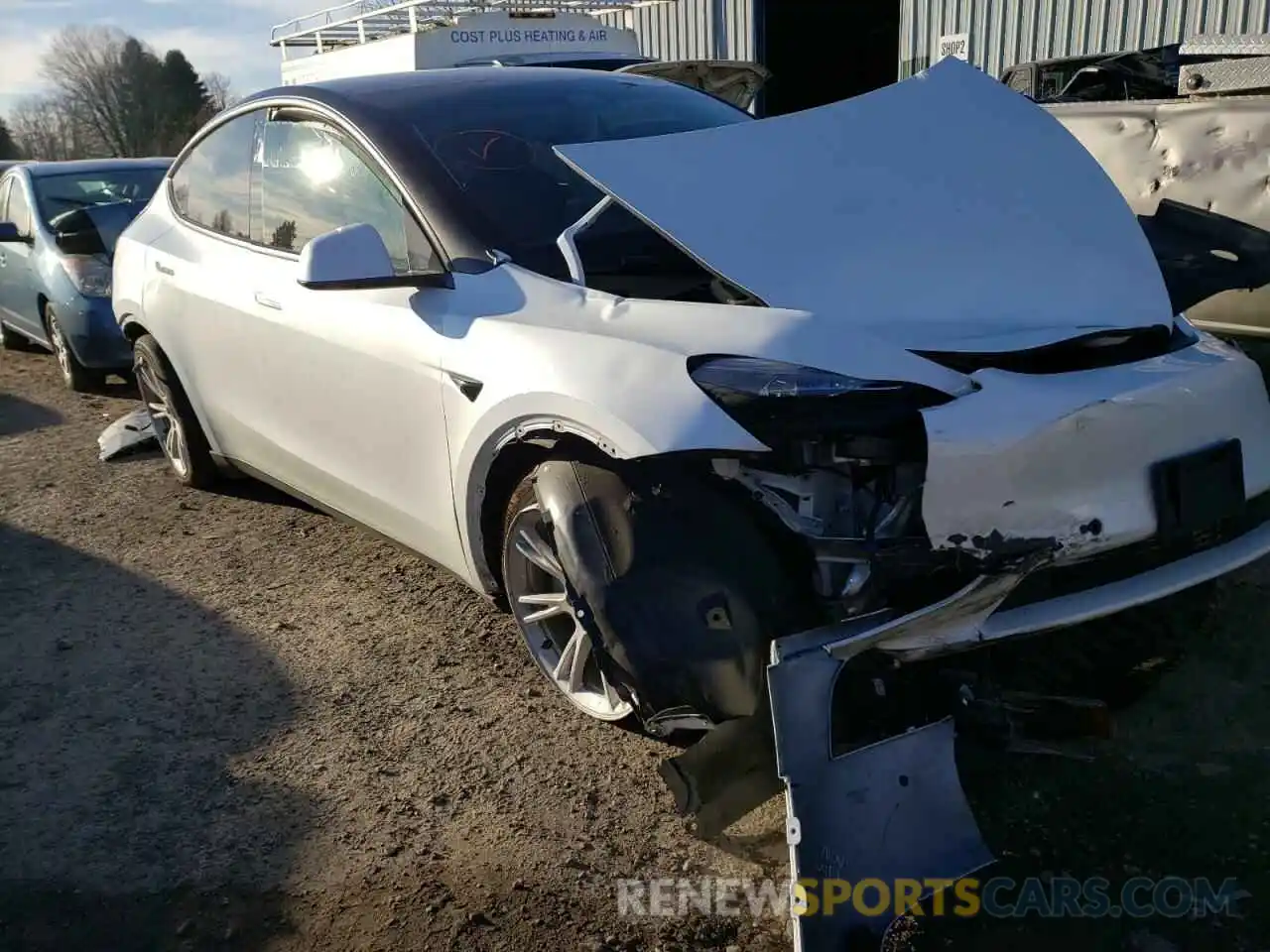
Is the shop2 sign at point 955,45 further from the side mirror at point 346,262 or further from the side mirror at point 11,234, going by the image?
the side mirror at point 346,262

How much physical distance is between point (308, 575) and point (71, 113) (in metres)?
55.0

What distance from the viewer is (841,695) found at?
2.40 meters

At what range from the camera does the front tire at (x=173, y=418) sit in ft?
15.3

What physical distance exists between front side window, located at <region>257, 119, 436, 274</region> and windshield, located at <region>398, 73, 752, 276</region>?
19 cm

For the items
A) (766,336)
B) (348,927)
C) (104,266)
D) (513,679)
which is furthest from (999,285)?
(104,266)

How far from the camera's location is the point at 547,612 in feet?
9.46

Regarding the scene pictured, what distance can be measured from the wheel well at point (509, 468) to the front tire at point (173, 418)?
2.24m

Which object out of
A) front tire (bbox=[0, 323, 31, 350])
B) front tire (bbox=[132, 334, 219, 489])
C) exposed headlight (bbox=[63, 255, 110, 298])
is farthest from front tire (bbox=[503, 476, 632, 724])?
front tire (bbox=[0, 323, 31, 350])

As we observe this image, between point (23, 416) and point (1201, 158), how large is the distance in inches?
262

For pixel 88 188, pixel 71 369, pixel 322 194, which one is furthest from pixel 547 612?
pixel 88 188

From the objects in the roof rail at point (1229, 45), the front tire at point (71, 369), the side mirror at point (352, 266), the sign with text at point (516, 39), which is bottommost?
the front tire at point (71, 369)

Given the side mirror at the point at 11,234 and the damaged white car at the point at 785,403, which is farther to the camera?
the side mirror at the point at 11,234

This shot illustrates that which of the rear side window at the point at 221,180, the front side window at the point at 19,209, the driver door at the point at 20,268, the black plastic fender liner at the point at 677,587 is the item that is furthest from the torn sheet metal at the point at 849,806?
the front side window at the point at 19,209

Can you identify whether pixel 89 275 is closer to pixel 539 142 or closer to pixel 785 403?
pixel 539 142
